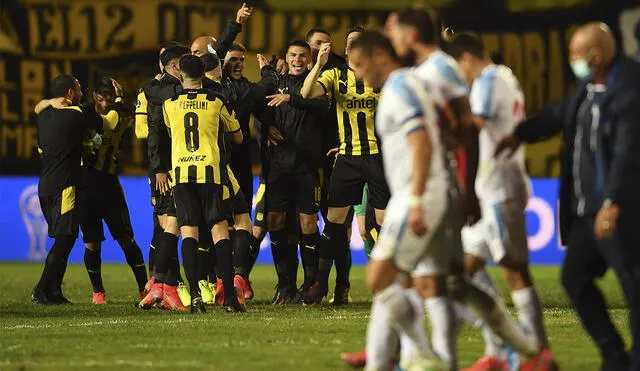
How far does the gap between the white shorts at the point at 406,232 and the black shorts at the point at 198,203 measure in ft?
15.1

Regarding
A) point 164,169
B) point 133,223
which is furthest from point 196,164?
point 133,223

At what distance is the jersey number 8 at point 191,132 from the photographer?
10.9m

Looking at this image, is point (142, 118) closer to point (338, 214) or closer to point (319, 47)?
point (319, 47)

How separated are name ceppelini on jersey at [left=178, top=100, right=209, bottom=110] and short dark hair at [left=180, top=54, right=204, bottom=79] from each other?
19 cm

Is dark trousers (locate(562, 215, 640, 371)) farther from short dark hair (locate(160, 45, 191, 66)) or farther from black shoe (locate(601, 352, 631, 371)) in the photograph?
short dark hair (locate(160, 45, 191, 66))

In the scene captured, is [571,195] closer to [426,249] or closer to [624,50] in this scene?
[426,249]

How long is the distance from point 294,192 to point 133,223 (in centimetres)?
798

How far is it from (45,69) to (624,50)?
26.8 feet

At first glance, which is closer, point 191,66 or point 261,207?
point 191,66

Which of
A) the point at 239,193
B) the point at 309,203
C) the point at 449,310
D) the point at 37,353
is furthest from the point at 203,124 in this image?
the point at 449,310

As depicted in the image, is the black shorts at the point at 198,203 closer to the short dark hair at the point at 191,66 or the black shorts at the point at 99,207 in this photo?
the short dark hair at the point at 191,66

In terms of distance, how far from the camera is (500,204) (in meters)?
7.21

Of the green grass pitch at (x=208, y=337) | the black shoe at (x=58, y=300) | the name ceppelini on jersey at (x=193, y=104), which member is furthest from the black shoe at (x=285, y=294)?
the name ceppelini on jersey at (x=193, y=104)

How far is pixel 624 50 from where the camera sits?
64.0 feet
